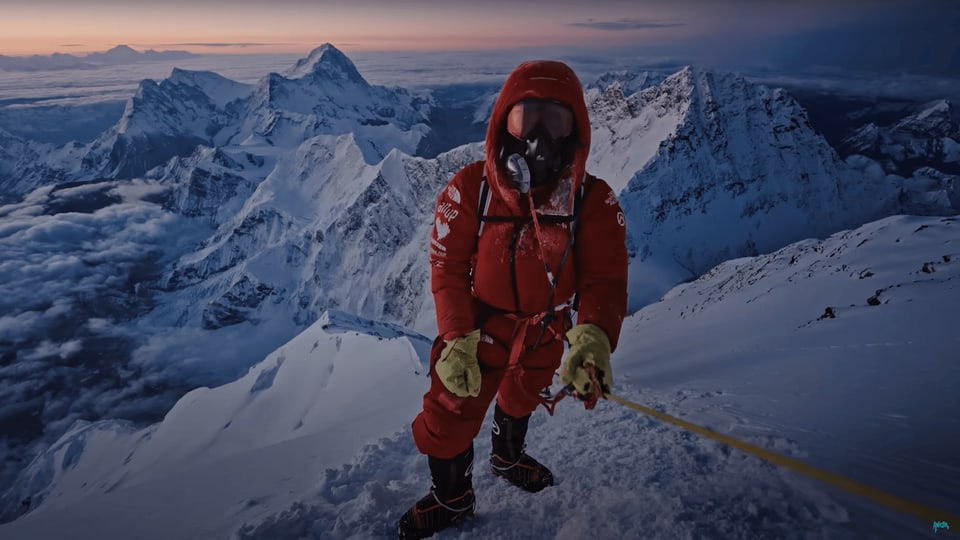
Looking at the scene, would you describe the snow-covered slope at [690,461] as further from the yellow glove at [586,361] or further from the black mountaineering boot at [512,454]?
the yellow glove at [586,361]

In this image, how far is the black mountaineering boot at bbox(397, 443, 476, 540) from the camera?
3146 millimetres

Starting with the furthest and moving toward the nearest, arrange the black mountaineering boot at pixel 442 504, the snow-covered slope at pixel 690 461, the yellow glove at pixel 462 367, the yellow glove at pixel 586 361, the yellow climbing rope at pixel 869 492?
the black mountaineering boot at pixel 442 504, the yellow glove at pixel 462 367, the yellow glove at pixel 586 361, the snow-covered slope at pixel 690 461, the yellow climbing rope at pixel 869 492

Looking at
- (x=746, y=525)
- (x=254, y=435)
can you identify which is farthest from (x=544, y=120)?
(x=254, y=435)

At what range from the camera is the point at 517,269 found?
2.99 m

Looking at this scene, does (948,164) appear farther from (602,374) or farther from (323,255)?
(602,374)

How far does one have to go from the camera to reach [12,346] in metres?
182

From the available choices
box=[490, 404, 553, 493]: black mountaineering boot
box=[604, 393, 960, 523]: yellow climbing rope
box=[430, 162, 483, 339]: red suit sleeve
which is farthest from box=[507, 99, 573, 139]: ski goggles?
box=[490, 404, 553, 493]: black mountaineering boot

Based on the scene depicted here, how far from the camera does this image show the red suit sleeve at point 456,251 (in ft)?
9.85

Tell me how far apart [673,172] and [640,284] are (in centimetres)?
3693

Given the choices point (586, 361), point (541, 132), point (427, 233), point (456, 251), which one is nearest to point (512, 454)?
point (586, 361)

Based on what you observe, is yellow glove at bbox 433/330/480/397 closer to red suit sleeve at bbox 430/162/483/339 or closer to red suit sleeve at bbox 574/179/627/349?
red suit sleeve at bbox 430/162/483/339

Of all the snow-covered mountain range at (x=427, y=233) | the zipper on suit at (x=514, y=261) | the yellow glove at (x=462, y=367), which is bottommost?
the snow-covered mountain range at (x=427, y=233)

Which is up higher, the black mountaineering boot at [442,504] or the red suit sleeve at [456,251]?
the red suit sleeve at [456,251]

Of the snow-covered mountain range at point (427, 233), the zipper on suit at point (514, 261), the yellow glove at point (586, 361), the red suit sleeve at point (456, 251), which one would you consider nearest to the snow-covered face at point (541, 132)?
the zipper on suit at point (514, 261)
